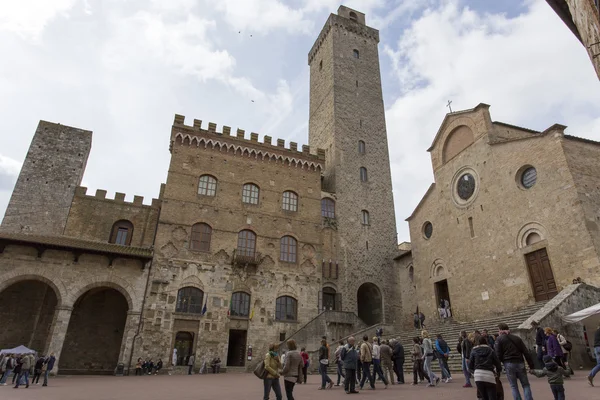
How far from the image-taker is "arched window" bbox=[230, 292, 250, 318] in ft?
69.8

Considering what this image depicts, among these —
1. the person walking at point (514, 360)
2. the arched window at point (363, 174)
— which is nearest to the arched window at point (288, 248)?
the arched window at point (363, 174)

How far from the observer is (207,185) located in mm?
23750

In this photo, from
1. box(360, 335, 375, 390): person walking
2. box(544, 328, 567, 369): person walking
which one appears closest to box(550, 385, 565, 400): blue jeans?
box(544, 328, 567, 369): person walking

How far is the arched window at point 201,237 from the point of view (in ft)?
72.3

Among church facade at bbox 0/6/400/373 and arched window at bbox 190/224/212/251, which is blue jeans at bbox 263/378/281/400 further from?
arched window at bbox 190/224/212/251

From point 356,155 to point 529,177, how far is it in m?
13.0

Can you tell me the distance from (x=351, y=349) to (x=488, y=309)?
42.1ft

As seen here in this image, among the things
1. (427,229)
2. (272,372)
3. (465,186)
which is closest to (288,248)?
(427,229)

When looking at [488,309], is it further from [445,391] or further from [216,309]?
[216,309]

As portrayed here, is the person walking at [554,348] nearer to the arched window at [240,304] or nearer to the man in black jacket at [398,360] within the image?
the man in black jacket at [398,360]

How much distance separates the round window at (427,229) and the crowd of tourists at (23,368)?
20.9m

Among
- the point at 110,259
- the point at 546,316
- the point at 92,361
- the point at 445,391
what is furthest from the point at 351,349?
the point at 92,361

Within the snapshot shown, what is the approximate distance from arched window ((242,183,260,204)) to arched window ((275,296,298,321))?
21.1 ft

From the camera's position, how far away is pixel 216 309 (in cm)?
2083
